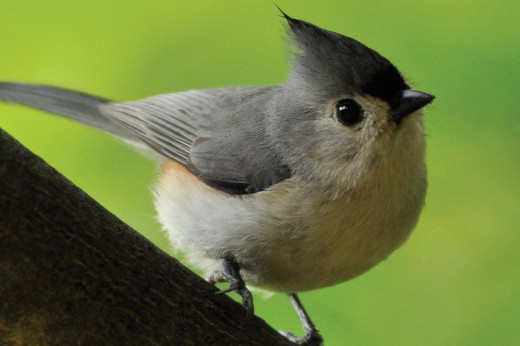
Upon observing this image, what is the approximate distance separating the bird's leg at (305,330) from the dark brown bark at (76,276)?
696 mm

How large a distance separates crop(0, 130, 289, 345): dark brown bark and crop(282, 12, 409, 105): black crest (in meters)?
0.69

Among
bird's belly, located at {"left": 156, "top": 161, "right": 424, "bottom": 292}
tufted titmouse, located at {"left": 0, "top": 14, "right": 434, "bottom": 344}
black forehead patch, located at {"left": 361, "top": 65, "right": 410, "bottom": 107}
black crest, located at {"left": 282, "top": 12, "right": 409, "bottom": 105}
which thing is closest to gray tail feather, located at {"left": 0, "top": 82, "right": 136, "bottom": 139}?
tufted titmouse, located at {"left": 0, "top": 14, "right": 434, "bottom": 344}

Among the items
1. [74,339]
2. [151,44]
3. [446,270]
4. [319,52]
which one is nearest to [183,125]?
[151,44]

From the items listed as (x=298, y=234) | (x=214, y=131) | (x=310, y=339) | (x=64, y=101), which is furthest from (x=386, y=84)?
(x=64, y=101)

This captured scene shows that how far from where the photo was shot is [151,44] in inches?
96.7

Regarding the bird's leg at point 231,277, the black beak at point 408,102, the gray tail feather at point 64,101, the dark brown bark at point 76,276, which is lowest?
the bird's leg at point 231,277

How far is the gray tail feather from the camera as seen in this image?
2197mm

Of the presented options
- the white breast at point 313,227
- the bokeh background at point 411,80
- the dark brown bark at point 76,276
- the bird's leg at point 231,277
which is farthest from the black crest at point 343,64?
the dark brown bark at point 76,276

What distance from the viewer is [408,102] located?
177cm

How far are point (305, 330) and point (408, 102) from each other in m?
0.82

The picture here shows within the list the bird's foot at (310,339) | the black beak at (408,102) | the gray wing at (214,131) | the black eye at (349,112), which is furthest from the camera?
the bird's foot at (310,339)

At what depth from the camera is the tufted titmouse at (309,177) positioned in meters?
1.82

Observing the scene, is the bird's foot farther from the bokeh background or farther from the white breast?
the white breast

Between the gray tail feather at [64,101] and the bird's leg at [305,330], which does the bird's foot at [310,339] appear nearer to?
the bird's leg at [305,330]
